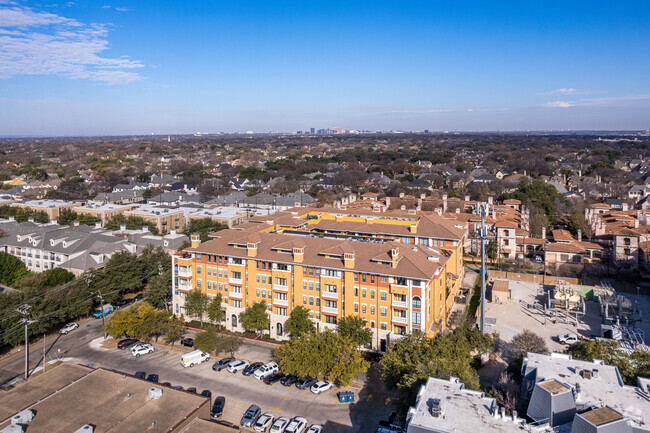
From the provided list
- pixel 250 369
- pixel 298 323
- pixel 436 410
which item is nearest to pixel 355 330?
pixel 298 323

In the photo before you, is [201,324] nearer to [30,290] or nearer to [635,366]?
[30,290]

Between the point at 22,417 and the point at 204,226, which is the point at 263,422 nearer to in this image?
the point at 22,417

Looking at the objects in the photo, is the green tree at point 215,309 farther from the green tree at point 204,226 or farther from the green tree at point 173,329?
the green tree at point 204,226

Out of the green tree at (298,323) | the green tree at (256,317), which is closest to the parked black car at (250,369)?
the green tree at (298,323)

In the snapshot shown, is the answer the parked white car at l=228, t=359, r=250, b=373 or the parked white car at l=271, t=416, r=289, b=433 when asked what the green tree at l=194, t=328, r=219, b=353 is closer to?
the parked white car at l=228, t=359, r=250, b=373

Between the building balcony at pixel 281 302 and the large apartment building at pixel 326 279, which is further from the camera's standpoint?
the building balcony at pixel 281 302

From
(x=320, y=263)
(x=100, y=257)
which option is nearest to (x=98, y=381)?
(x=320, y=263)
